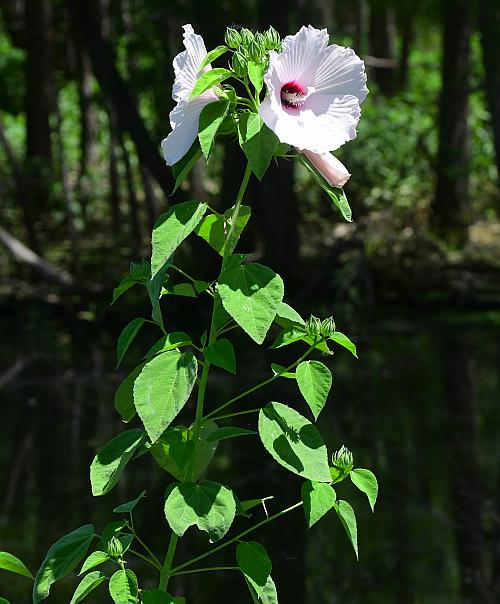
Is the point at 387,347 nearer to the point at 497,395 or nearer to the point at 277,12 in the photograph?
the point at 497,395

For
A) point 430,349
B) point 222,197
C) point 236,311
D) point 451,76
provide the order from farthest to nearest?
point 451,76
point 222,197
point 430,349
point 236,311

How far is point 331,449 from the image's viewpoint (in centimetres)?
634

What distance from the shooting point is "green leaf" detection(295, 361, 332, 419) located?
1.53m

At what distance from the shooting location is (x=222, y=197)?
10.3m

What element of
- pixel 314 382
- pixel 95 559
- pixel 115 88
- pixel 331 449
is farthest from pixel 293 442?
pixel 115 88

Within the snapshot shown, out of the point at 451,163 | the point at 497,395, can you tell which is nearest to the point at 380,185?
the point at 451,163

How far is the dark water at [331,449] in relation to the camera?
4.82m

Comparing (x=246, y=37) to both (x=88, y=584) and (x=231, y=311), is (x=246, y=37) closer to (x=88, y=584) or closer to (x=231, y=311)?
(x=231, y=311)

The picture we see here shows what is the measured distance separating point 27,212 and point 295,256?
8.34 ft

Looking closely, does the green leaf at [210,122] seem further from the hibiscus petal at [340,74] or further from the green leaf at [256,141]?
the hibiscus petal at [340,74]

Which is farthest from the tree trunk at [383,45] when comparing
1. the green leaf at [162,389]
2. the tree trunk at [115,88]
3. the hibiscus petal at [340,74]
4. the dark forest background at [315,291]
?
the green leaf at [162,389]

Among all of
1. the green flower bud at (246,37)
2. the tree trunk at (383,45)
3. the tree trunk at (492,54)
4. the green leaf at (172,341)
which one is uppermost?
the green flower bud at (246,37)

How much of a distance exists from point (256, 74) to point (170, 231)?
0.23m

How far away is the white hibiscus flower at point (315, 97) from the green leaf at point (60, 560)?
0.62 metres
